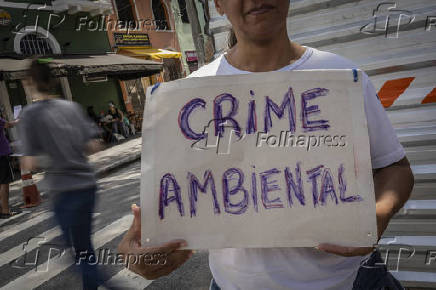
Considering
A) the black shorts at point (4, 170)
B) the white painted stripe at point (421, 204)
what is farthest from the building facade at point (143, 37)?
the white painted stripe at point (421, 204)

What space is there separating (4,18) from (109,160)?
634 cm

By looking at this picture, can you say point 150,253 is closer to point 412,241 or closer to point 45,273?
point 412,241

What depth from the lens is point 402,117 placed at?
7.39 ft

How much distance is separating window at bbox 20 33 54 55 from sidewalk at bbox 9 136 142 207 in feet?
15.2

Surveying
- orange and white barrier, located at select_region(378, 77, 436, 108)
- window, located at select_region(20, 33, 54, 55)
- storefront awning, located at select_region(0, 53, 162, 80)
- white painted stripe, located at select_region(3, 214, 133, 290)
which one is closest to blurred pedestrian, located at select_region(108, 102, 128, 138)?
storefront awning, located at select_region(0, 53, 162, 80)

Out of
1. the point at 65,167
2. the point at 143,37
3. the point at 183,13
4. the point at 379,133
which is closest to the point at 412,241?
the point at 379,133

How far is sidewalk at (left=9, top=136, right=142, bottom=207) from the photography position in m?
7.44

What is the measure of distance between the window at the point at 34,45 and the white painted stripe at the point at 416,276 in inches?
520

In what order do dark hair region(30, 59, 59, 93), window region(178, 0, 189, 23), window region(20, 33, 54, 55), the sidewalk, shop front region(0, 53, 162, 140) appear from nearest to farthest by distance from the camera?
dark hair region(30, 59, 59, 93)
the sidewalk
shop front region(0, 53, 162, 140)
window region(20, 33, 54, 55)
window region(178, 0, 189, 23)

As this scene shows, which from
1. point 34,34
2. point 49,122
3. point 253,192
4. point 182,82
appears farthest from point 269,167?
point 34,34

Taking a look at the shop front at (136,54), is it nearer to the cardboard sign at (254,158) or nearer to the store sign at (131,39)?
the store sign at (131,39)

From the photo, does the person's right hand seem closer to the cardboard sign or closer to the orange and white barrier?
the cardboard sign

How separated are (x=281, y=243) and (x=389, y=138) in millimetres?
481

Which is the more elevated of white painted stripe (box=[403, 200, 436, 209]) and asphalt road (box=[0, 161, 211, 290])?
white painted stripe (box=[403, 200, 436, 209])
